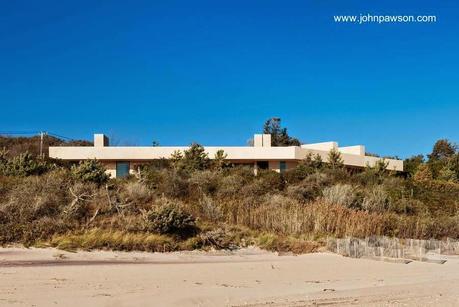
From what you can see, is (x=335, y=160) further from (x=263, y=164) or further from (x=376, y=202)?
(x=376, y=202)

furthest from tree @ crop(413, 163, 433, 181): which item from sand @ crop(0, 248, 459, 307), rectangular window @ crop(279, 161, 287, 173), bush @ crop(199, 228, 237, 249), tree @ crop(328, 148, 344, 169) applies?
bush @ crop(199, 228, 237, 249)

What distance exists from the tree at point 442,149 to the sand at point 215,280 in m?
61.5

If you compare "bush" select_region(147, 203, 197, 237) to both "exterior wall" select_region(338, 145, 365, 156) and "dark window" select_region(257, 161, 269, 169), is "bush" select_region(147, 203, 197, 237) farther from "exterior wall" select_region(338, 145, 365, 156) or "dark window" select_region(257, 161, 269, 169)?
"exterior wall" select_region(338, 145, 365, 156)

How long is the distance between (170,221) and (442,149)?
213 feet

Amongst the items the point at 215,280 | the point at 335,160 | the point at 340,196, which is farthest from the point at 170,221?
the point at 335,160

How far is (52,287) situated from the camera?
8.86 m

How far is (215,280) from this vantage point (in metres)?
10.1

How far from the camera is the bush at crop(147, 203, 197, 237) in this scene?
45.7 ft

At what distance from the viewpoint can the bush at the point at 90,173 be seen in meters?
19.5

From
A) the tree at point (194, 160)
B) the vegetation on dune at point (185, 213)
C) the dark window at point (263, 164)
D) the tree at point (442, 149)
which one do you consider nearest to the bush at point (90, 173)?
the vegetation on dune at point (185, 213)

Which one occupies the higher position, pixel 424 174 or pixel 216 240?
pixel 424 174

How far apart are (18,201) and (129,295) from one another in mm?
7622

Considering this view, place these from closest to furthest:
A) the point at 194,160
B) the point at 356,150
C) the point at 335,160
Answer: the point at 194,160 → the point at 335,160 → the point at 356,150

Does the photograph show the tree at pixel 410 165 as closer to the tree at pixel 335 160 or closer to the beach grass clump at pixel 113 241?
the tree at pixel 335 160
